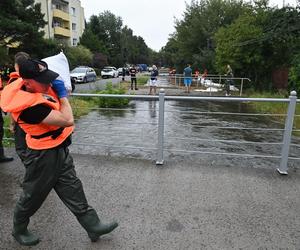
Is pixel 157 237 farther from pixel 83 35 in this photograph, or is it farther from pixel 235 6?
pixel 83 35

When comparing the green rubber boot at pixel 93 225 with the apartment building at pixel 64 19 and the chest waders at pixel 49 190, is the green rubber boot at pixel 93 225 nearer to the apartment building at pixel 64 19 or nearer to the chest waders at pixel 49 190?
the chest waders at pixel 49 190

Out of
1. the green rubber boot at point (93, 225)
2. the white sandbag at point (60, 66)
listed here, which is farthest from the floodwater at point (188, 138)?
the white sandbag at point (60, 66)

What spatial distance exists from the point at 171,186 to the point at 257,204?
3.52ft

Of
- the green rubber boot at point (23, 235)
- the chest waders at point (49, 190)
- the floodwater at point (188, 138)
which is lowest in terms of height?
the floodwater at point (188, 138)

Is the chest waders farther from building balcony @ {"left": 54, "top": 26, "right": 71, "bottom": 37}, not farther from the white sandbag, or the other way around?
building balcony @ {"left": 54, "top": 26, "right": 71, "bottom": 37}

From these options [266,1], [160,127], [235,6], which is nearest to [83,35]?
[235,6]

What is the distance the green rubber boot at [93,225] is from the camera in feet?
9.57

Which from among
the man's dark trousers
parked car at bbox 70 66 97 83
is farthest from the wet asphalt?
parked car at bbox 70 66 97 83

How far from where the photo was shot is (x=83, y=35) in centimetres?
5809

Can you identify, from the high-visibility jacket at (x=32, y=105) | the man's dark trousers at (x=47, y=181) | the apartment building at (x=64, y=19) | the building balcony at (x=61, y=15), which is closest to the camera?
the high-visibility jacket at (x=32, y=105)

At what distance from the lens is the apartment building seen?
1848 inches

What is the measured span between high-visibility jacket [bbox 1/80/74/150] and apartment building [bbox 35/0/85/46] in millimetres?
43911

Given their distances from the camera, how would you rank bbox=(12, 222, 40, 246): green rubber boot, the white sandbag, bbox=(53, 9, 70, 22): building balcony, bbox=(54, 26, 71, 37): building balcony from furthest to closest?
bbox=(54, 26, 71, 37): building balcony < bbox=(53, 9, 70, 22): building balcony < bbox=(12, 222, 40, 246): green rubber boot < the white sandbag

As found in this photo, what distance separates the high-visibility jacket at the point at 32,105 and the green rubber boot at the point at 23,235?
30.8 inches
